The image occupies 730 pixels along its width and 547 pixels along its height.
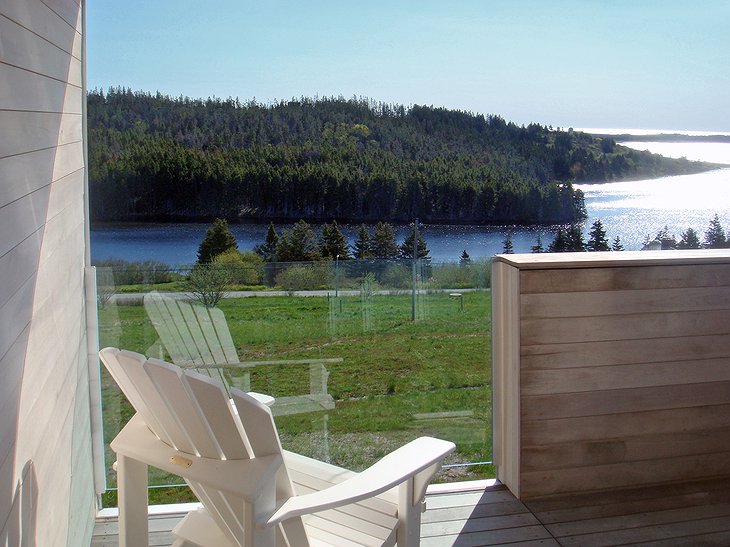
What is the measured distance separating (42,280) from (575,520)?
226cm

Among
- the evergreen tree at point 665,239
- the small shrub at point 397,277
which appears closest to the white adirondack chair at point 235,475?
the small shrub at point 397,277

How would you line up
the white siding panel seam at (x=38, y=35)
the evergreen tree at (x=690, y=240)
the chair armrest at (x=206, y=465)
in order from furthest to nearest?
the evergreen tree at (x=690, y=240) < the chair armrest at (x=206, y=465) < the white siding panel seam at (x=38, y=35)

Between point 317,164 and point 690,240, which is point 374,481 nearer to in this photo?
point 317,164

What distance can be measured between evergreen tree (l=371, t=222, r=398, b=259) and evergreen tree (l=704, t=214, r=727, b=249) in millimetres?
1874

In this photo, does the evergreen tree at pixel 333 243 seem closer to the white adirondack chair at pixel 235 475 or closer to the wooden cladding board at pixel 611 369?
the wooden cladding board at pixel 611 369

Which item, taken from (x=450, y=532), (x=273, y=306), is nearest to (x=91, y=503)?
(x=273, y=306)

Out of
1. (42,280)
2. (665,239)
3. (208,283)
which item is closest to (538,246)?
(665,239)

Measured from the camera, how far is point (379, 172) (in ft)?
12.8

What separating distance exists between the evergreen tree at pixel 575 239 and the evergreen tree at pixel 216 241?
70.7 inches

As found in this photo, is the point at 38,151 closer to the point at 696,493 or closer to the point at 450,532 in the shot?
the point at 450,532

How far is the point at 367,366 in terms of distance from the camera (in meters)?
3.46

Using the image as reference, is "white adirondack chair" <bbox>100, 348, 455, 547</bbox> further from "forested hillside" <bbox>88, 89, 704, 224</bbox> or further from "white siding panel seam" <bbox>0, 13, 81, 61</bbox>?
"forested hillside" <bbox>88, 89, 704, 224</bbox>

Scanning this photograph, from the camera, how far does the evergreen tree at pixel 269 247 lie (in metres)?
3.56

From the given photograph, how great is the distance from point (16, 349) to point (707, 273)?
9.51ft
